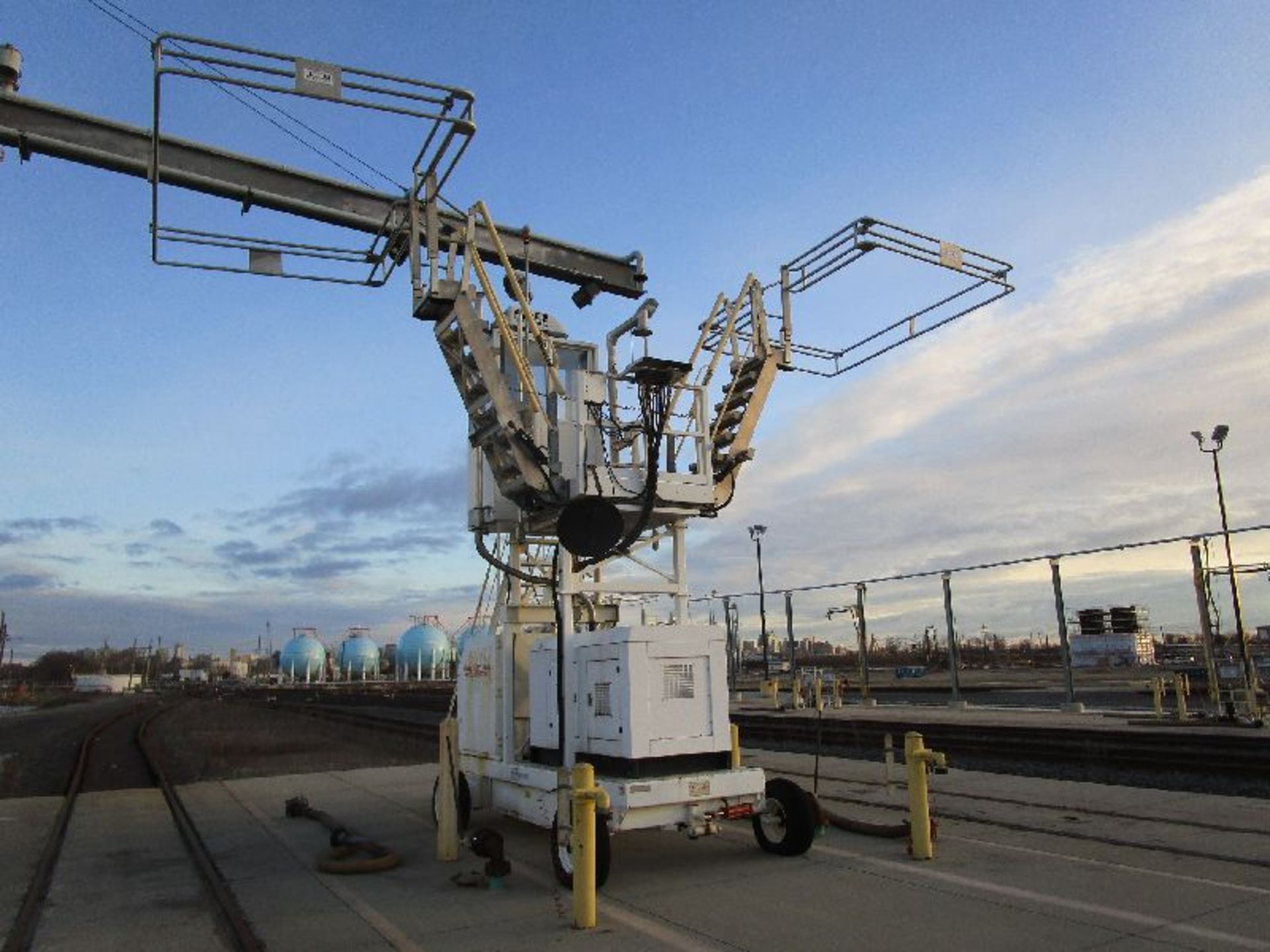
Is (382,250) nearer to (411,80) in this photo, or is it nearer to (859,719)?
(411,80)

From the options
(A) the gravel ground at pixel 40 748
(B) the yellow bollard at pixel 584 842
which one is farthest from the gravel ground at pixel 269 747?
(B) the yellow bollard at pixel 584 842

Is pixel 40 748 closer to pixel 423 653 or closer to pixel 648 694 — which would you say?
pixel 648 694

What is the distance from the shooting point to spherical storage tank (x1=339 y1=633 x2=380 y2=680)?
12488cm

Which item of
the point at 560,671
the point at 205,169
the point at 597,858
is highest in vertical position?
the point at 205,169

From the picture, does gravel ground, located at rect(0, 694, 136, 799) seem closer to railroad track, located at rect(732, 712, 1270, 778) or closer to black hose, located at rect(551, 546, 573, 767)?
black hose, located at rect(551, 546, 573, 767)

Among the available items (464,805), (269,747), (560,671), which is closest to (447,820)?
(464,805)

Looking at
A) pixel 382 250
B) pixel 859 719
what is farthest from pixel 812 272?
pixel 859 719

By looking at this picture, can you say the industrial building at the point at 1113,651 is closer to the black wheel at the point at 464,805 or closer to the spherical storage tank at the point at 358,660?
the black wheel at the point at 464,805

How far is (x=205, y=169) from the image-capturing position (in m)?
13.3

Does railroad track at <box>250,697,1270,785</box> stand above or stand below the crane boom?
below

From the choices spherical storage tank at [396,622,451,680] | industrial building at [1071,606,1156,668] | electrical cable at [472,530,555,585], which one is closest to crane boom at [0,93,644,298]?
electrical cable at [472,530,555,585]

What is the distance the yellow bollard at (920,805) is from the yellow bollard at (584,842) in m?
3.22

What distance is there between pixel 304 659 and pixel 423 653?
24.8 metres

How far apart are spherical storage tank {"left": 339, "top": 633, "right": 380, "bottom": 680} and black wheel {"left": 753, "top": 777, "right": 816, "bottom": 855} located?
12375 cm
